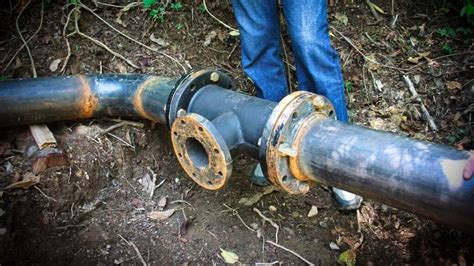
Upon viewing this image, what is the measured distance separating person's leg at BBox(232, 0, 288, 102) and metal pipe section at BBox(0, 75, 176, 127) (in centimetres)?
47

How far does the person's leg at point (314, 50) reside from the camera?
2.10 metres

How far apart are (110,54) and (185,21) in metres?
0.53

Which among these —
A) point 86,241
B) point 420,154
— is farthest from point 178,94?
point 420,154

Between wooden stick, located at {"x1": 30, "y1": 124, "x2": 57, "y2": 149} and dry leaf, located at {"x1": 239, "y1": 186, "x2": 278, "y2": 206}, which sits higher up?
wooden stick, located at {"x1": 30, "y1": 124, "x2": 57, "y2": 149}

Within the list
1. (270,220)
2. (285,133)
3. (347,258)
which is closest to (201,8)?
(270,220)

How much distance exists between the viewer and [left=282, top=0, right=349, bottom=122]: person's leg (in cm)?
210

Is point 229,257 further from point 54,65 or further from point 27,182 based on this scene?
point 54,65

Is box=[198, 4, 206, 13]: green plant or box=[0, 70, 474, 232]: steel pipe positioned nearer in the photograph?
box=[0, 70, 474, 232]: steel pipe

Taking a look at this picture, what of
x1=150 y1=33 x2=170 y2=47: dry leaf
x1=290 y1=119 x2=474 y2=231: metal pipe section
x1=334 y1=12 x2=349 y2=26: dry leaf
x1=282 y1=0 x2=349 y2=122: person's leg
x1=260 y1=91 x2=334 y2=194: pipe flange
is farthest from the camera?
x1=334 y1=12 x2=349 y2=26: dry leaf

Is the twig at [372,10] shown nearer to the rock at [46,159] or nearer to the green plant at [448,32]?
the green plant at [448,32]

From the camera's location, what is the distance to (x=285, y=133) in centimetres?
158

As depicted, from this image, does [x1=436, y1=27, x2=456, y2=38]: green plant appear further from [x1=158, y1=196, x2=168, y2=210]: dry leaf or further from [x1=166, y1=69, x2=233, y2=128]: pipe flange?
[x1=158, y1=196, x2=168, y2=210]: dry leaf

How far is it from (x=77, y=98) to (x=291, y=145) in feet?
4.25

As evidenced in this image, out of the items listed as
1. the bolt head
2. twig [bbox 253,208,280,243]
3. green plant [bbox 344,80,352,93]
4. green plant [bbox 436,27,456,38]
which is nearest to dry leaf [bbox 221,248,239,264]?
twig [bbox 253,208,280,243]
